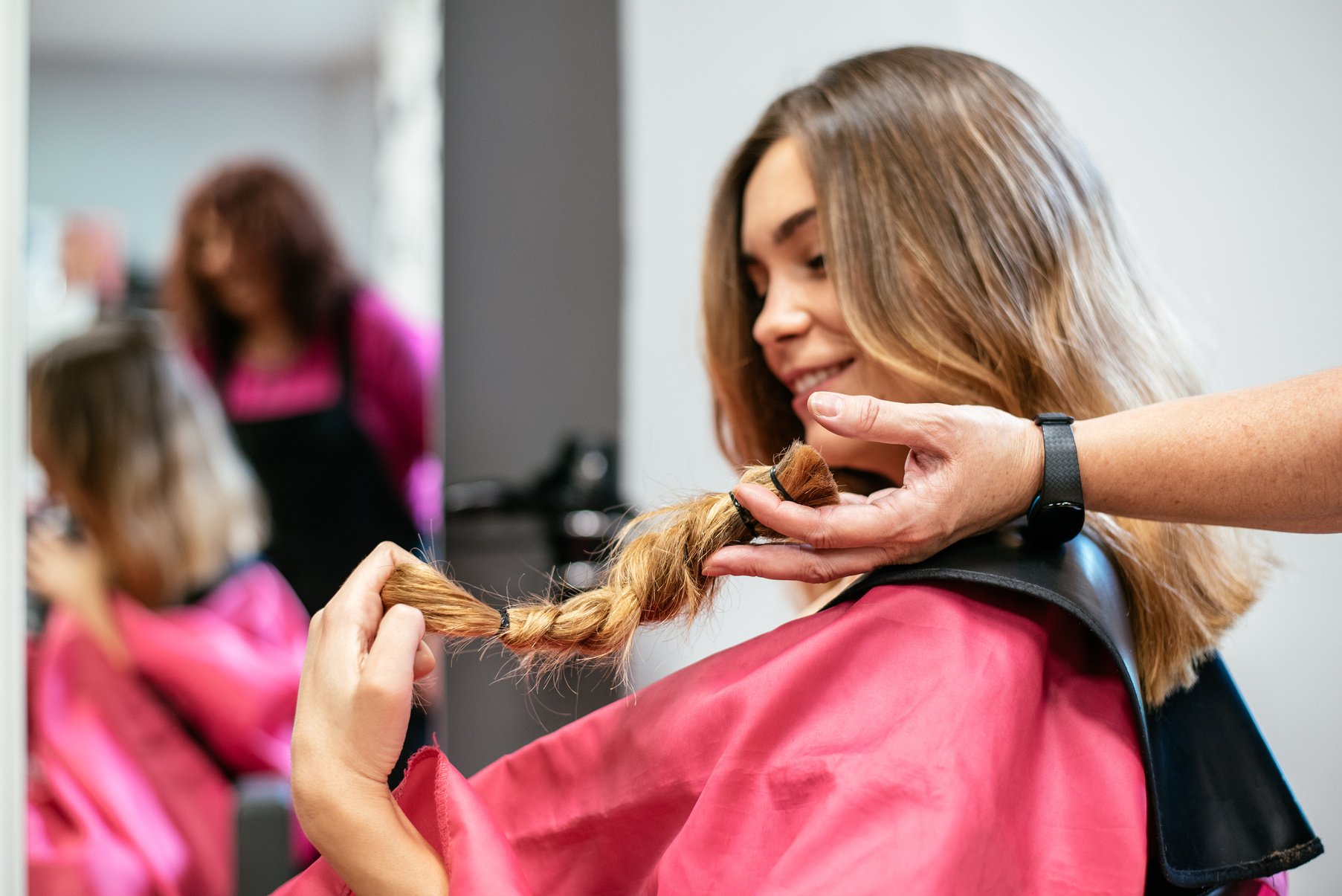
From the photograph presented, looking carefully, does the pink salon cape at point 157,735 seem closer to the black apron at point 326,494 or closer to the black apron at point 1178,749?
the black apron at point 326,494

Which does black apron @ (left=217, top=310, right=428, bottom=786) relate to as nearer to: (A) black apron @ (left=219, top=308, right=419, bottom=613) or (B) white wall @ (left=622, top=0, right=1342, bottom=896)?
(A) black apron @ (left=219, top=308, right=419, bottom=613)

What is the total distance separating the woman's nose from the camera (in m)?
1.12

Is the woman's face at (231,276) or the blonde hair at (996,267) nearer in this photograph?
the blonde hair at (996,267)

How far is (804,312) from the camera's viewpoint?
112 cm

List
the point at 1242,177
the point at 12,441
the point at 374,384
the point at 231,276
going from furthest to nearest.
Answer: the point at 374,384 → the point at 231,276 → the point at 12,441 → the point at 1242,177

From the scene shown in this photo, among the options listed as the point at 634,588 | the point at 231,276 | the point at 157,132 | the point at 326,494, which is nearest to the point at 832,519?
the point at 634,588

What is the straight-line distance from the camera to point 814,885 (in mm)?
620

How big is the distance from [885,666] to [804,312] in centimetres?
51

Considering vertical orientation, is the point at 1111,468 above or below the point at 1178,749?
above

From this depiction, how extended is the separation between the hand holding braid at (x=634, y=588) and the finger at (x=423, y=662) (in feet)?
0.08

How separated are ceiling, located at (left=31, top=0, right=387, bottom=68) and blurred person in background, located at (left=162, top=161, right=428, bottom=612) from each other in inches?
8.9

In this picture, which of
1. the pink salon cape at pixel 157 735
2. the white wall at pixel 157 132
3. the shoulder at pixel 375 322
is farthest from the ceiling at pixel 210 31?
the pink salon cape at pixel 157 735

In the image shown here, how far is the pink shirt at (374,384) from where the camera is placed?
5.89 feet

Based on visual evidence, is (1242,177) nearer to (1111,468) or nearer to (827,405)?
(1111,468)
